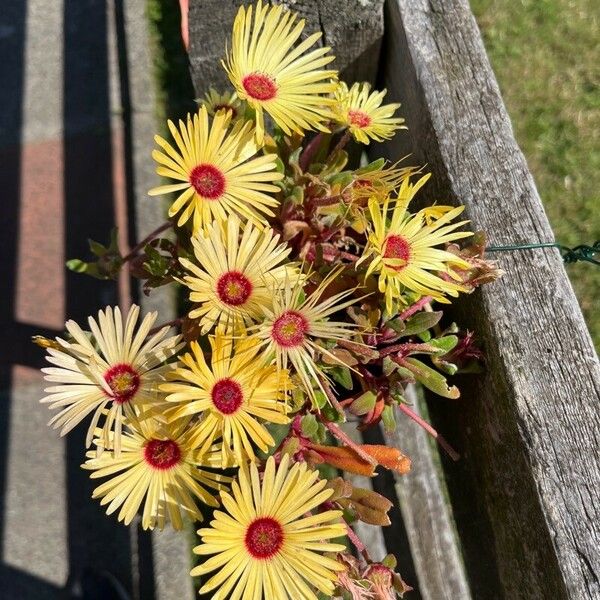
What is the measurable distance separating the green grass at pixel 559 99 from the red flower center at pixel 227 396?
4.77 feet

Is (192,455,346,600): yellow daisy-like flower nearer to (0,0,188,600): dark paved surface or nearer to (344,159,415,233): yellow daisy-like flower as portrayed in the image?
(344,159,415,233): yellow daisy-like flower

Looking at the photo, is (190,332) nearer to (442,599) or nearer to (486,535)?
(486,535)

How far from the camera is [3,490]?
6.48 feet

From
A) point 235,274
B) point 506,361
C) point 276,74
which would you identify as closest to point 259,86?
point 276,74

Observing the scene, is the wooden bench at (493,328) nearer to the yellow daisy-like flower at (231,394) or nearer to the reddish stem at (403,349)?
the reddish stem at (403,349)

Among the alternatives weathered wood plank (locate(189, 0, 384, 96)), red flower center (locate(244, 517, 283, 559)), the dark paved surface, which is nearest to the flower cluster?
red flower center (locate(244, 517, 283, 559))

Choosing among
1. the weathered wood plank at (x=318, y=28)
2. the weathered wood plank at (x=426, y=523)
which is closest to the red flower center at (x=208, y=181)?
the weathered wood plank at (x=318, y=28)

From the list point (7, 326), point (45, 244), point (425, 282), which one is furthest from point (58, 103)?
point (425, 282)

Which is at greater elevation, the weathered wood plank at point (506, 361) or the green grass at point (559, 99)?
the green grass at point (559, 99)

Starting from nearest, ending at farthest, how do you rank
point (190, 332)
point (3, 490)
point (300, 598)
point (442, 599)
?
1. point (300, 598)
2. point (190, 332)
3. point (442, 599)
4. point (3, 490)

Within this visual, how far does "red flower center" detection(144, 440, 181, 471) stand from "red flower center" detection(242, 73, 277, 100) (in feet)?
1.52

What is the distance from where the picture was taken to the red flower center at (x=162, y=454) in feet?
2.79

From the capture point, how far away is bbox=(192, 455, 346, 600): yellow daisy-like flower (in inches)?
29.7

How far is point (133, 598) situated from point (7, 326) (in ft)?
3.10
